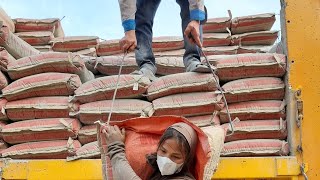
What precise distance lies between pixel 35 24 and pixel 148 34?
203 centimetres

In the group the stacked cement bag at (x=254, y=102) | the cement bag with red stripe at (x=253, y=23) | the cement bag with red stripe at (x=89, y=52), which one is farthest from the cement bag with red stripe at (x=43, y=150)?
the cement bag with red stripe at (x=253, y=23)

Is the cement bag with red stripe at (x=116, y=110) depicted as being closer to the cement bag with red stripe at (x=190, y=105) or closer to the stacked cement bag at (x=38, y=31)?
the cement bag with red stripe at (x=190, y=105)

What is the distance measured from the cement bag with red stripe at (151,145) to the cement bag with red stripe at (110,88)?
Answer: 0.73 m

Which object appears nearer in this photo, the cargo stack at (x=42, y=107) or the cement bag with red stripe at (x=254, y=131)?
the cement bag with red stripe at (x=254, y=131)

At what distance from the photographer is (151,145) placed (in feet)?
7.24

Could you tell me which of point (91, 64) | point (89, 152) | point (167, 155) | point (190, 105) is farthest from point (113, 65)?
point (167, 155)

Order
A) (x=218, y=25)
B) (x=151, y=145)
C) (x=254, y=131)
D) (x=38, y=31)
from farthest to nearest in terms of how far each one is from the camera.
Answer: (x=38, y=31), (x=218, y=25), (x=254, y=131), (x=151, y=145)

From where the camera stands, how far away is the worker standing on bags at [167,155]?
1.97 metres

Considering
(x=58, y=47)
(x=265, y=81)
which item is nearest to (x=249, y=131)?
(x=265, y=81)

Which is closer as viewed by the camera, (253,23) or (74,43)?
(253,23)

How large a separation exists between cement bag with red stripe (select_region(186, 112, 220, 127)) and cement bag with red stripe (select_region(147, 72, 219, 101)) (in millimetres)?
145

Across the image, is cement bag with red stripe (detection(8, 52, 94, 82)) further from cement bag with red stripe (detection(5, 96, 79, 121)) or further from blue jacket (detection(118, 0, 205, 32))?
blue jacket (detection(118, 0, 205, 32))

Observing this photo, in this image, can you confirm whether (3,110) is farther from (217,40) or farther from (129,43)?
(217,40)

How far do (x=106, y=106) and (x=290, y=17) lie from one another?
1028 mm
